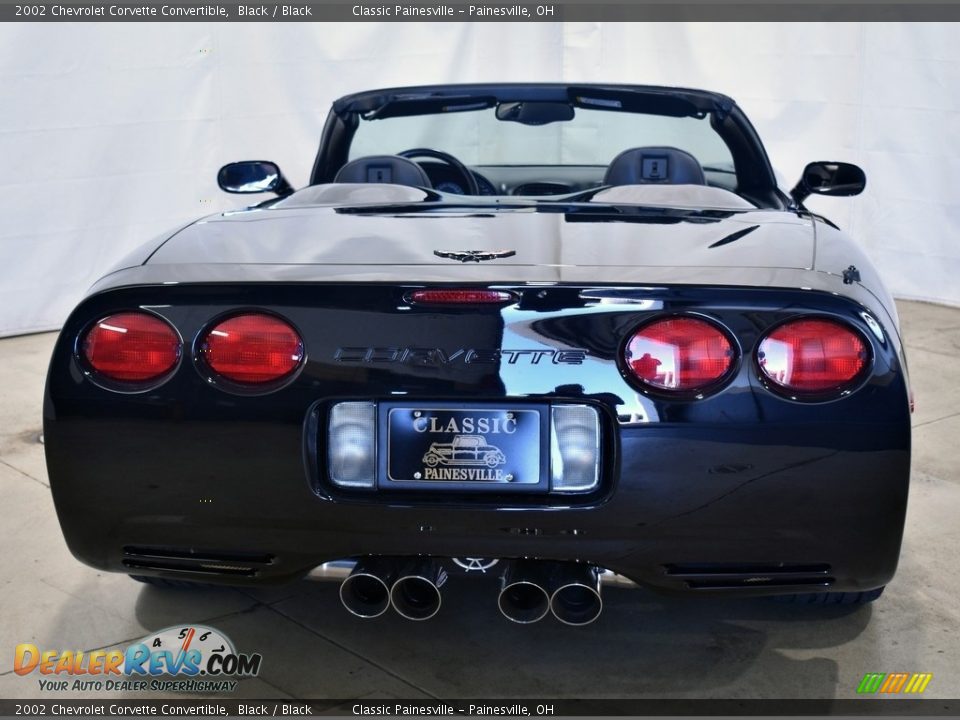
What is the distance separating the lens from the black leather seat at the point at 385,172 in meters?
3.06

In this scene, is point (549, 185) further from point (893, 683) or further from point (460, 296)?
point (893, 683)

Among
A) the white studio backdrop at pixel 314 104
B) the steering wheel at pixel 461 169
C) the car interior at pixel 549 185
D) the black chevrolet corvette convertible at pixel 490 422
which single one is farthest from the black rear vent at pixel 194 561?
the white studio backdrop at pixel 314 104

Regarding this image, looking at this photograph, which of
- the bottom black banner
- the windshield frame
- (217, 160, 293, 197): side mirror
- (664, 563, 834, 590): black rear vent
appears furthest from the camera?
(217, 160, 293, 197): side mirror

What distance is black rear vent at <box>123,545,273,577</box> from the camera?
2.01 m

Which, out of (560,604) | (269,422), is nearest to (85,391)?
(269,422)

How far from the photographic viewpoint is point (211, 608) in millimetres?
2500

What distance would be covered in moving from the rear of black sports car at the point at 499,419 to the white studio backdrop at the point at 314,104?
3.98 metres

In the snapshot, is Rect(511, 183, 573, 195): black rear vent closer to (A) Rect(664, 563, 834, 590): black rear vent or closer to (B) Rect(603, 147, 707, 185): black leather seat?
(B) Rect(603, 147, 707, 185): black leather seat

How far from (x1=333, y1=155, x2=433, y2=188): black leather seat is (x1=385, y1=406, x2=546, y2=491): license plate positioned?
1.33 metres

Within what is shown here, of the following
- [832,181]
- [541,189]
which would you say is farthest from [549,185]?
[832,181]

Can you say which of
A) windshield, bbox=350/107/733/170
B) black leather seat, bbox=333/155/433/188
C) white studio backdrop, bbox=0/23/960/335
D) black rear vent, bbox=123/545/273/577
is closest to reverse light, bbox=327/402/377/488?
black rear vent, bbox=123/545/273/577

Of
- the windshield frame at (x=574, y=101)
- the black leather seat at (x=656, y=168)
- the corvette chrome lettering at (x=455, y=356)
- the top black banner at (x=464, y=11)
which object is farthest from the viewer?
the top black banner at (x=464, y=11)

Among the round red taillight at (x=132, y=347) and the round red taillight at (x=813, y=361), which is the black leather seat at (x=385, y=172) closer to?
the round red taillight at (x=132, y=347)

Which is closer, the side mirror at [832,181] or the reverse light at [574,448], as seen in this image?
the reverse light at [574,448]
